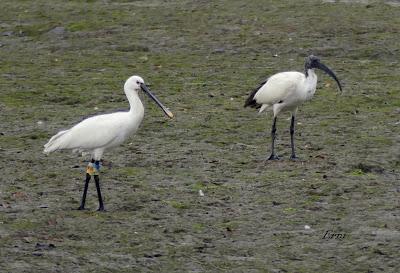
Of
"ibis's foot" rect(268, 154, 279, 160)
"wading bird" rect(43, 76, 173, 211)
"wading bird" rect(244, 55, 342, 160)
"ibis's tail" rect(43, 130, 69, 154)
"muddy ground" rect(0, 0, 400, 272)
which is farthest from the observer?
"wading bird" rect(244, 55, 342, 160)

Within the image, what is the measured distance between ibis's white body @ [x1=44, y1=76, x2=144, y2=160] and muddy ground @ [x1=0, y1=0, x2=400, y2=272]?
615mm

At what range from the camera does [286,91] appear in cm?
1459

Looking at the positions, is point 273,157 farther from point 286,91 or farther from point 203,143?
point 203,143

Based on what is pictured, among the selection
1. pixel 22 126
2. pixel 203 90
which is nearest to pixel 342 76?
pixel 203 90

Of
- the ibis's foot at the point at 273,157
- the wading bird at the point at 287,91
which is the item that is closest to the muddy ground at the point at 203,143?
the ibis's foot at the point at 273,157

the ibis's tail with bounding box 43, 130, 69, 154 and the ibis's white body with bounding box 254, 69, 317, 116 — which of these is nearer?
the ibis's tail with bounding box 43, 130, 69, 154

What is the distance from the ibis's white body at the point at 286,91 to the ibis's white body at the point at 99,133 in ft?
10.6

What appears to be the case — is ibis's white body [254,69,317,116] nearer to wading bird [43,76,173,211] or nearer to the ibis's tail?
wading bird [43,76,173,211]

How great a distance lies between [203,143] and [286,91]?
4.29ft

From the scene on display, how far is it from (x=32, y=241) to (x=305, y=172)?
13.7ft

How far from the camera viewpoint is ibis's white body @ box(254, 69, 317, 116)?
47.9ft

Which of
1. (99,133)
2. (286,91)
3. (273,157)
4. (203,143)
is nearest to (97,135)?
(99,133)

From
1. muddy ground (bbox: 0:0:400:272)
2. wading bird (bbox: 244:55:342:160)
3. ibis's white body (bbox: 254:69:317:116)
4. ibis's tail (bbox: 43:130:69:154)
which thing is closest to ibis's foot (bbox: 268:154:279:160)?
muddy ground (bbox: 0:0:400:272)

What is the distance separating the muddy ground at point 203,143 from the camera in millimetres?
10281
